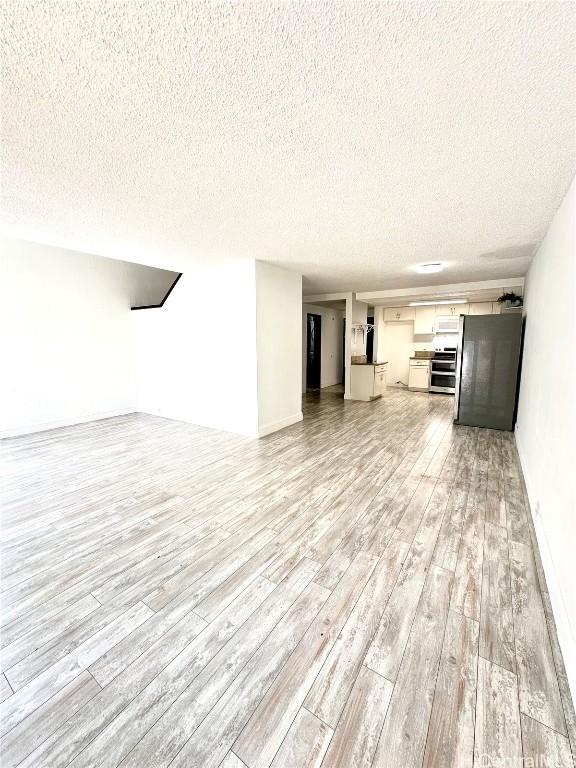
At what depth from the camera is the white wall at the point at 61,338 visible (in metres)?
4.60

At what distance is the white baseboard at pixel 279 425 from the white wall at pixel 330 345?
2.83 m

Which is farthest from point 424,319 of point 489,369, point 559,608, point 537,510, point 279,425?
point 559,608

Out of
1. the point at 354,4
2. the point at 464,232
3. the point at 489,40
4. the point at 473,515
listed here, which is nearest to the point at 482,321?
the point at 464,232

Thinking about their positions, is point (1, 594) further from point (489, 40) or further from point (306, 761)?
point (489, 40)

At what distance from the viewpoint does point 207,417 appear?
206 inches

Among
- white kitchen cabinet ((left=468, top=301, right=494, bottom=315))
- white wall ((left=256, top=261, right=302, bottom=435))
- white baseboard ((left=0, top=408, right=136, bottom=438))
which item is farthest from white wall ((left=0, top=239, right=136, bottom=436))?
white kitchen cabinet ((left=468, top=301, right=494, bottom=315))

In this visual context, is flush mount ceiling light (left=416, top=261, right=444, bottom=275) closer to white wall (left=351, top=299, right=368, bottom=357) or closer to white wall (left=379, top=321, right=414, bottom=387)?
white wall (left=351, top=299, right=368, bottom=357)

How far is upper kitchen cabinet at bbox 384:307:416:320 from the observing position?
27.5 feet

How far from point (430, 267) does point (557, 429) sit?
10.7ft

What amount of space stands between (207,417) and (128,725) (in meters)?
4.24

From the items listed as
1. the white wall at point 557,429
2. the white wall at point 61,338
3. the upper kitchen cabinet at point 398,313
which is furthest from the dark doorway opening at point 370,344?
the white wall at point 61,338

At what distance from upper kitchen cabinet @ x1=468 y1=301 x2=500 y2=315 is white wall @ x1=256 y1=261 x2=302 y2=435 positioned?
4.79 metres

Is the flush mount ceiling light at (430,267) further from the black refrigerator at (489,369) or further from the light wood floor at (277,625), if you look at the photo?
the light wood floor at (277,625)

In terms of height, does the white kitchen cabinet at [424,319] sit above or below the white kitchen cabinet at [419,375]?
above
